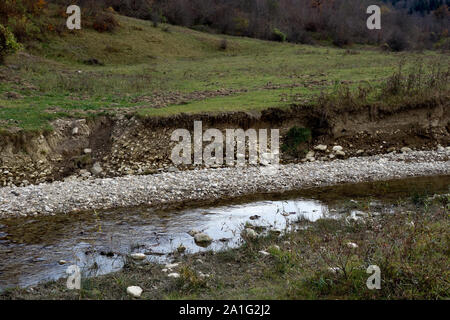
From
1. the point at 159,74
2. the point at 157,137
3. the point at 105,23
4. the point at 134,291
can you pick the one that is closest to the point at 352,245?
the point at 134,291

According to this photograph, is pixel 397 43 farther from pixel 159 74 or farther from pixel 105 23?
pixel 159 74

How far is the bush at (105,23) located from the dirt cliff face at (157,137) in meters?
22.6

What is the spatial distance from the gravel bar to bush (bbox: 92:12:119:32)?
2662cm

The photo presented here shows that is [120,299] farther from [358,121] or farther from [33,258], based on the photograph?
[358,121]

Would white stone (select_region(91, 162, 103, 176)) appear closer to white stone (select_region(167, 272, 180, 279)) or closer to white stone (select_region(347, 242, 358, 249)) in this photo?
white stone (select_region(167, 272, 180, 279))

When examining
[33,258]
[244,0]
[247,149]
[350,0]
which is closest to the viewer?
[33,258]

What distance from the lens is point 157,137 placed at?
56.8 feet

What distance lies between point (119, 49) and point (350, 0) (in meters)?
63.9

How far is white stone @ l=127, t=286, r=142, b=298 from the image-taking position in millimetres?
6824

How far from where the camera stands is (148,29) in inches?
1607

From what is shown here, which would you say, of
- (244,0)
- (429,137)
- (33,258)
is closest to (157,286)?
(33,258)

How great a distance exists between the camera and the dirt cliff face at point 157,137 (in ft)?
50.9

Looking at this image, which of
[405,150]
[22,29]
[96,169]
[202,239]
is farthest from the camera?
[22,29]

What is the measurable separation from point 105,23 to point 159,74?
530 inches
